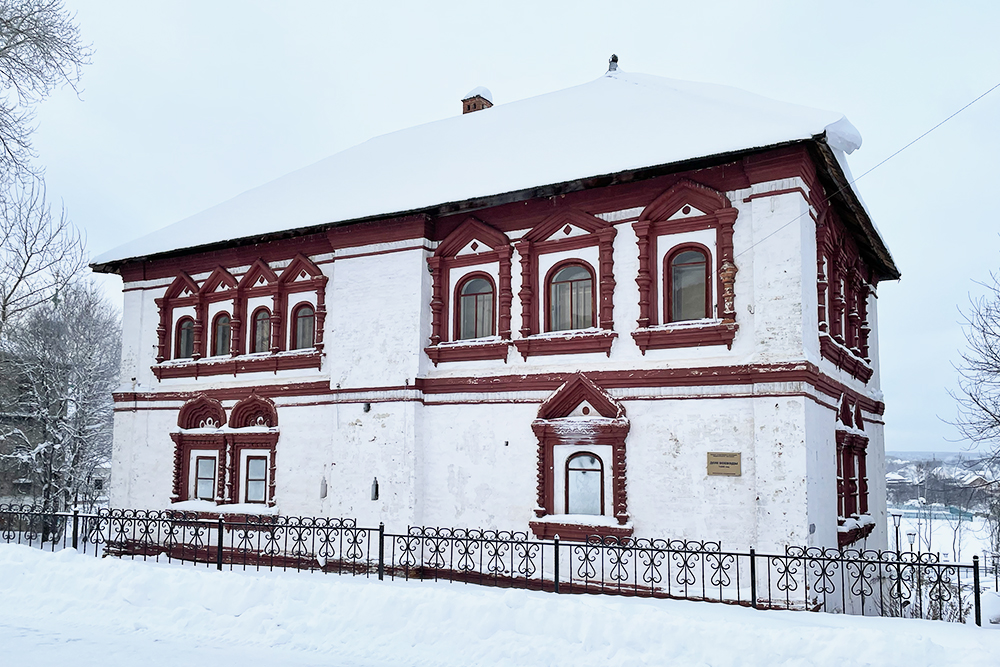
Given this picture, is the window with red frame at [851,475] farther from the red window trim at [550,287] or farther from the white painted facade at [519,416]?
the red window trim at [550,287]

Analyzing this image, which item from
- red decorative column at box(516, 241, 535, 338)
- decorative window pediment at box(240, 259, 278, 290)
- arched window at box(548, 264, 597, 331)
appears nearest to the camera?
arched window at box(548, 264, 597, 331)

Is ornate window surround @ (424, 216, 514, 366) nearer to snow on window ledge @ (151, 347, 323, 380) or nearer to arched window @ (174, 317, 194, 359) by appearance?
snow on window ledge @ (151, 347, 323, 380)

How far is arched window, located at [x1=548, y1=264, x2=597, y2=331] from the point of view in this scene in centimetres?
1340

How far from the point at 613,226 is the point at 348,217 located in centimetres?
509

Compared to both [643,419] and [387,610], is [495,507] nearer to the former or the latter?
[643,419]

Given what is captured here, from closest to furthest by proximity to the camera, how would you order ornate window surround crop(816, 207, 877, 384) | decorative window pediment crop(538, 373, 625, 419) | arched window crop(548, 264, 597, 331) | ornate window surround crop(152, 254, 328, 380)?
decorative window pediment crop(538, 373, 625, 419) → ornate window surround crop(816, 207, 877, 384) → arched window crop(548, 264, 597, 331) → ornate window surround crop(152, 254, 328, 380)

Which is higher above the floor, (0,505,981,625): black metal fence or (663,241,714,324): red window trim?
(663,241,714,324): red window trim

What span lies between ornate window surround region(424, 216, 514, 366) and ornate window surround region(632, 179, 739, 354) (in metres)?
2.47

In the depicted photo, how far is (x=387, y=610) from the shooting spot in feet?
30.0

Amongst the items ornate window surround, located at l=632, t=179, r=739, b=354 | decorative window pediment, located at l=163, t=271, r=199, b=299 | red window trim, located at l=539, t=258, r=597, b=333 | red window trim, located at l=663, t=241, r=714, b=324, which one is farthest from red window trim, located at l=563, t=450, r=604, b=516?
decorative window pediment, located at l=163, t=271, r=199, b=299

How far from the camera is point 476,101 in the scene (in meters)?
19.8

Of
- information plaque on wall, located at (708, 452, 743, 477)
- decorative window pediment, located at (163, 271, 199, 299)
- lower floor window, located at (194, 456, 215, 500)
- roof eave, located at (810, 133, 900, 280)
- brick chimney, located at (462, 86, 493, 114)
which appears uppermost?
brick chimney, located at (462, 86, 493, 114)

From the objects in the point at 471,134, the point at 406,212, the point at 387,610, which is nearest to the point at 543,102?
the point at 471,134

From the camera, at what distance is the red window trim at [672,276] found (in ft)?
40.5
